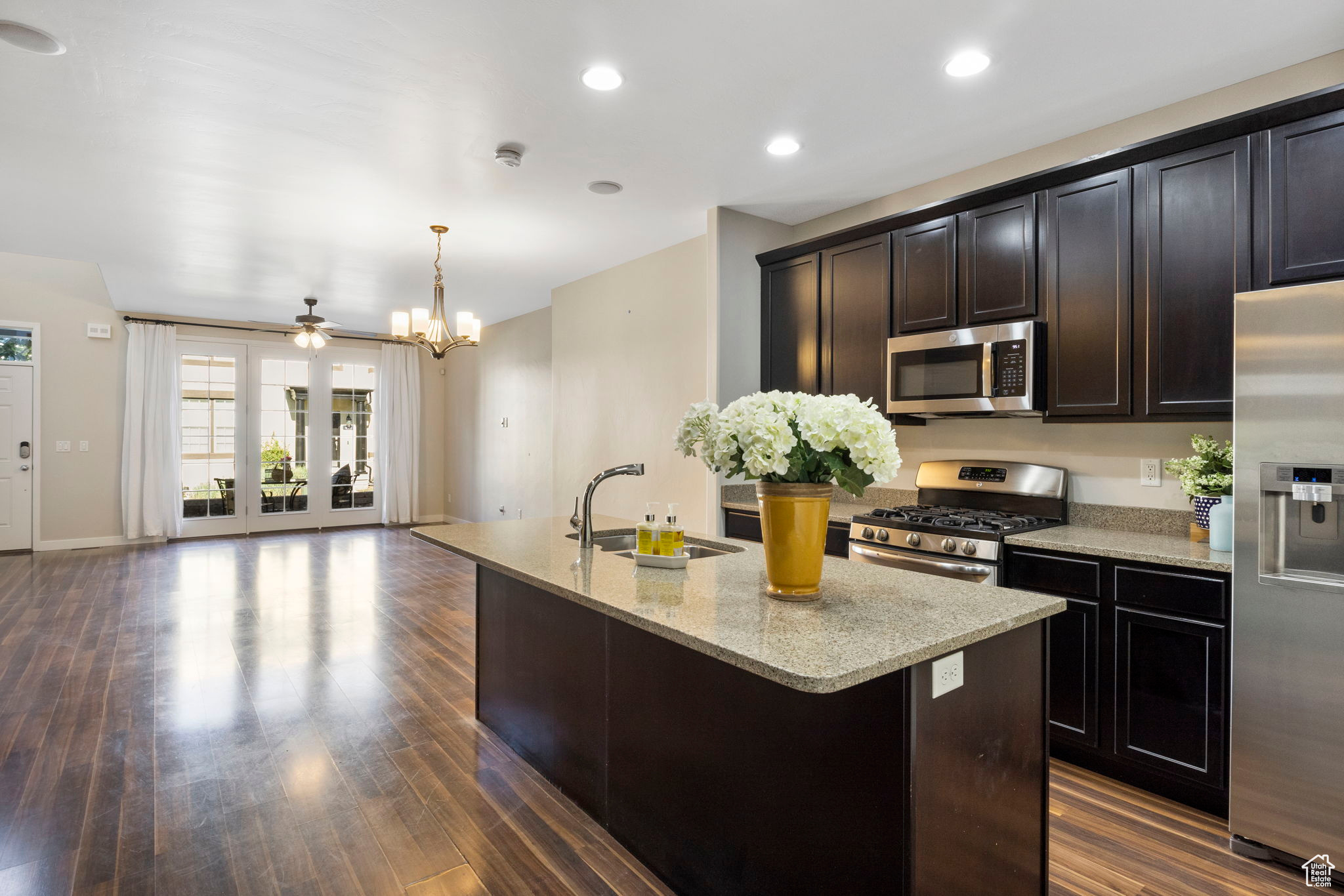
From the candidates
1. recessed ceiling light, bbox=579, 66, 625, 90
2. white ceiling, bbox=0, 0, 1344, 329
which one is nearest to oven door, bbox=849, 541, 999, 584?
white ceiling, bbox=0, 0, 1344, 329

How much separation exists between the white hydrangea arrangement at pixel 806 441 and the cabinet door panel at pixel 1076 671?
56.3 inches

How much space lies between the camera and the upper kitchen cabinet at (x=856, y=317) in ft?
11.8

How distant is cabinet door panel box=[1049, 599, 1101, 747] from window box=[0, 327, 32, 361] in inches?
359

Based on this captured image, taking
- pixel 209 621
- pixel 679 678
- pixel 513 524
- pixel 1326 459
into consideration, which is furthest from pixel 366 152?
pixel 1326 459

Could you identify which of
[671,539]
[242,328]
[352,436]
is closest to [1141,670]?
[671,539]

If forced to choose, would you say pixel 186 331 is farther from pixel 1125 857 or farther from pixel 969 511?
pixel 1125 857

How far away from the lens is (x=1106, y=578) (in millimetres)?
2484

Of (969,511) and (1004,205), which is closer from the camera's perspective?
(1004,205)

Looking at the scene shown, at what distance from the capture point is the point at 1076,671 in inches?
101

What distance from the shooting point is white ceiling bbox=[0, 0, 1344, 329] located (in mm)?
2279

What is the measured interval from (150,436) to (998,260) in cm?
848

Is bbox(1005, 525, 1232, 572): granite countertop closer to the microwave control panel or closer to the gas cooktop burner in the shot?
the gas cooktop burner

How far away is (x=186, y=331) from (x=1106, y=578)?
915cm

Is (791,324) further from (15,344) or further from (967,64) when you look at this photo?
(15,344)
